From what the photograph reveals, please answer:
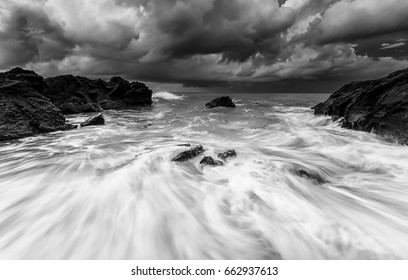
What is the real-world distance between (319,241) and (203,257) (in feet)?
6.10

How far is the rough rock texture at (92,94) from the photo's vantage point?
98.1 feet

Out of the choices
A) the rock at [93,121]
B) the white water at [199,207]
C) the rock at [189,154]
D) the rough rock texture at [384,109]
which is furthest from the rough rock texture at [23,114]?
the rough rock texture at [384,109]

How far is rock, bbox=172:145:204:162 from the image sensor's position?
685 centimetres

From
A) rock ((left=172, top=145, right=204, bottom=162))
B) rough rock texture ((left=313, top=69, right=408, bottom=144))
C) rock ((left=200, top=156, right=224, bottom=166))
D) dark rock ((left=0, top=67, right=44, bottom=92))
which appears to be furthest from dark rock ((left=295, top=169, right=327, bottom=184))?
dark rock ((left=0, top=67, right=44, bottom=92))

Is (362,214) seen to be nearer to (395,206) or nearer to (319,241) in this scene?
(395,206)

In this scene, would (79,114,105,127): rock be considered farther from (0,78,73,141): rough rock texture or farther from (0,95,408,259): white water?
(0,95,408,259): white water

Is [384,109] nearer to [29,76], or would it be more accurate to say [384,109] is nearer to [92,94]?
[29,76]

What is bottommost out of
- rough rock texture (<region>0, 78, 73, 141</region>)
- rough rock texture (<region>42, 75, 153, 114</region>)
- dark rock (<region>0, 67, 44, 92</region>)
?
rough rock texture (<region>42, 75, 153, 114</region>)

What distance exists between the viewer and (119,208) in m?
4.29

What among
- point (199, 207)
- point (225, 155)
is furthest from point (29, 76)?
point (199, 207)

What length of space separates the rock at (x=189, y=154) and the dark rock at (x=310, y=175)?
125 inches

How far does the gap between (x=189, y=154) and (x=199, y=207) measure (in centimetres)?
279

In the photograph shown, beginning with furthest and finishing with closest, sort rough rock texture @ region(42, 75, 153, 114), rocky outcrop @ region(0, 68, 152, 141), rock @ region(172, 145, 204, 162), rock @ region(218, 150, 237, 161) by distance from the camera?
rough rock texture @ region(42, 75, 153, 114) < rocky outcrop @ region(0, 68, 152, 141) < rock @ region(218, 150, 237, 161) < rock @ region(172, 145, 204, 162)

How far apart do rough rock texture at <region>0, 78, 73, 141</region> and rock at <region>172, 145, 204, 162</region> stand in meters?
9.38
